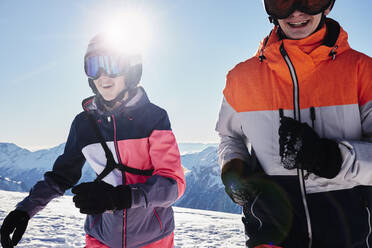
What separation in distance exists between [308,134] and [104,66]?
177cm

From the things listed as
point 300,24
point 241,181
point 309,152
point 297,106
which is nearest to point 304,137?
point 309,152

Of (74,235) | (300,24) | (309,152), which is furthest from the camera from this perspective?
(74,235)

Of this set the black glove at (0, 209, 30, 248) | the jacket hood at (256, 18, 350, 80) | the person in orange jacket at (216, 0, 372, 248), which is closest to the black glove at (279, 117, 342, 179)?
the person in orange jacket at (216, 0, 372, 248)

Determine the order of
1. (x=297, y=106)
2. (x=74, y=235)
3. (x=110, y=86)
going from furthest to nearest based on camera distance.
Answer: (x=74, y=235) < (x=110, y=86) < (x=297, y=106)

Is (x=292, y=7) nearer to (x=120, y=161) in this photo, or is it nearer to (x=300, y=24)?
(x=300, y=24)

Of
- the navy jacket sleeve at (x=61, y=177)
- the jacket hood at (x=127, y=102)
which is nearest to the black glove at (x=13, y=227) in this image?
the navy jacket sleeve at (x=61, y=177)

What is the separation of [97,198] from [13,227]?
961 mm

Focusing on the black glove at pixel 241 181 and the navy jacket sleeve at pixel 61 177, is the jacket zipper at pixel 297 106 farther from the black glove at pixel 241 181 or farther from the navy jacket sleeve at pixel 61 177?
the navy jacket sleeve at pixel 61 177

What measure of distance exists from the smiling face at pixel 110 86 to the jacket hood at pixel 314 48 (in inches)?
52.3

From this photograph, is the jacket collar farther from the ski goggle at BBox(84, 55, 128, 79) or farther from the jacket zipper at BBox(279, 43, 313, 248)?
the ski goggle at BBox(84, 55, 128, 79)

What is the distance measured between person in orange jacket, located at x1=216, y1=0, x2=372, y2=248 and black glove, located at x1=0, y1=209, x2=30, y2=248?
1.66 metres

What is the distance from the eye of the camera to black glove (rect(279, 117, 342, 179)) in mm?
1325

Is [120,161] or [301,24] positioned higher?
[301,24]

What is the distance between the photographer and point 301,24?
166 centimetres
